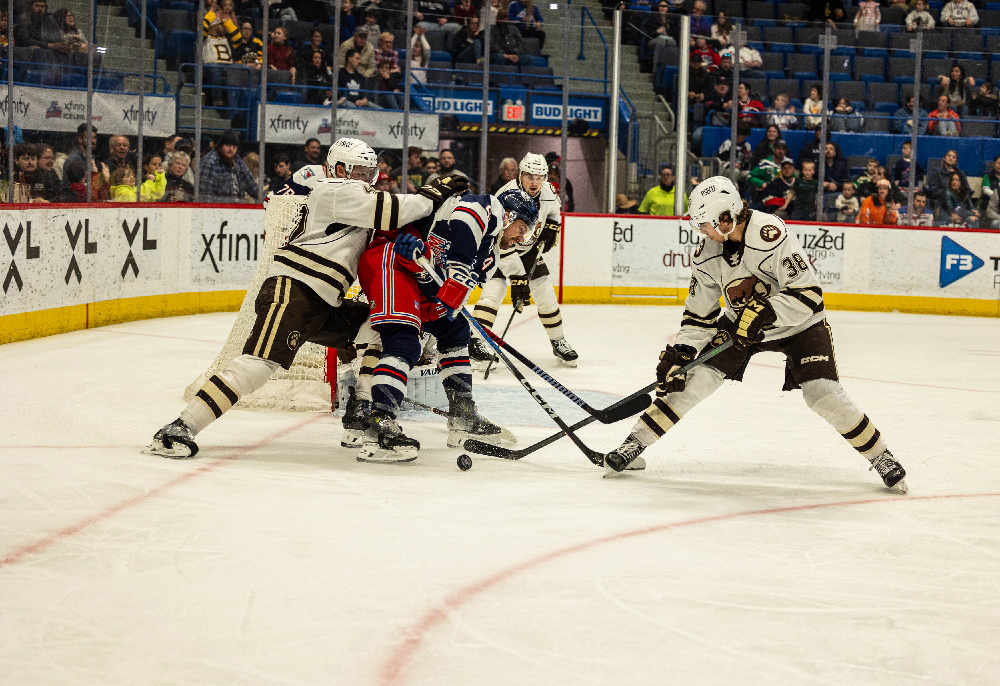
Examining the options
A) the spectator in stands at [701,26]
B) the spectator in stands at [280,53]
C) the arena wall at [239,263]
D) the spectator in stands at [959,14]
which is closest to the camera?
the arena wall at [239,263]

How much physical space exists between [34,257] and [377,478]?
409 centimetres

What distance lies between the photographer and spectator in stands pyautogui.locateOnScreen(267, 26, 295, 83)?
9195 millimetres

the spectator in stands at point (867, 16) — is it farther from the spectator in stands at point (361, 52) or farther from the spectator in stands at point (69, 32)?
the spectator in stands at point (69, 32)

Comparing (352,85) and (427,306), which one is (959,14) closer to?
(352,85)

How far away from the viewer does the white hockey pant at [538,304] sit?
6613mm

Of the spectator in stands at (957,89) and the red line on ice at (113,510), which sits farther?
the spectator in stands at (957,89)

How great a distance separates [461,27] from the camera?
33.2 feet

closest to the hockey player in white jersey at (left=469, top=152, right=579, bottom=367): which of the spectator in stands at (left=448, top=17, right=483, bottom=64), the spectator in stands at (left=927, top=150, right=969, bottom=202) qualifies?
the spectator in stands at (left=448, top=17, right=483, bottom=64)

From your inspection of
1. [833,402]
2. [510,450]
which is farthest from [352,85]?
[833,402]

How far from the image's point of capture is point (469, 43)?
10.1 m

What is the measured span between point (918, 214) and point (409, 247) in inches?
304

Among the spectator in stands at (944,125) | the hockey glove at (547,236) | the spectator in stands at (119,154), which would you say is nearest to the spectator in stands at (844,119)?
the spectator in stands at (944,125)

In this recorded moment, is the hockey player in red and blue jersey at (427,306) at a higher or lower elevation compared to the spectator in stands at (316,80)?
lower

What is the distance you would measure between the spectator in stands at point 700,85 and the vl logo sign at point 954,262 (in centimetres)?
260
